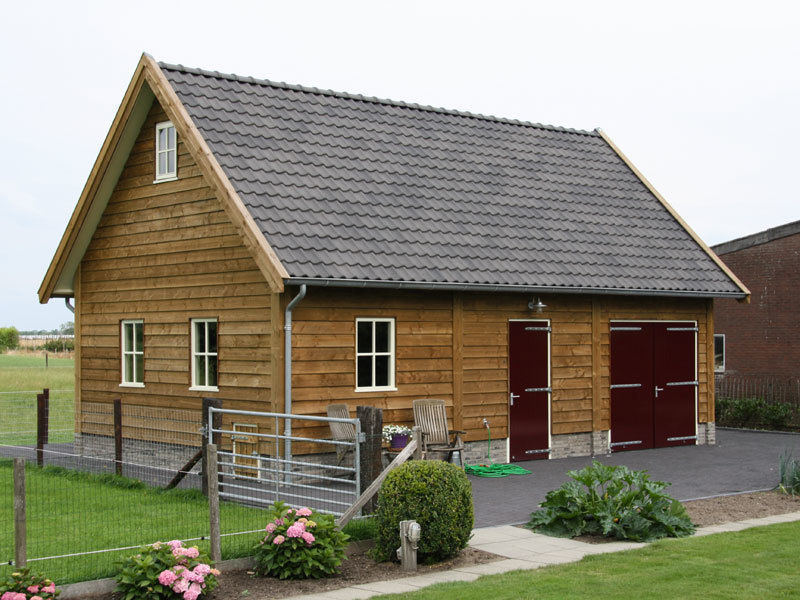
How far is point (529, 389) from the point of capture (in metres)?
17.9

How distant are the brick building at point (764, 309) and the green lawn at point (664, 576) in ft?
57.0

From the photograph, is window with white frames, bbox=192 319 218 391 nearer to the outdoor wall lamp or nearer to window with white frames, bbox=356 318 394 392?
window with white frames, bbox=356 318 394 392

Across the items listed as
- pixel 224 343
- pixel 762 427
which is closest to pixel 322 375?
pixel 224 343

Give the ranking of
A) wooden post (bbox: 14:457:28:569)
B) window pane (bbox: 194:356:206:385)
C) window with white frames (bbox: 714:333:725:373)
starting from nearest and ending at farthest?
wooden post (bbox: 14:457:28:569) < window pane (bbox: 194:356:206:385) < window with white frames (bbox: 714:333:725:373)

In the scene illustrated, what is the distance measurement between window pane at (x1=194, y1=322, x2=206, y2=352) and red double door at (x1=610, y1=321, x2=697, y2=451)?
7.51 m

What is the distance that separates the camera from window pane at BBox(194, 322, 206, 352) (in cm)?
1696

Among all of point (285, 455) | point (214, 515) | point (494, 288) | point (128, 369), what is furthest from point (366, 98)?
point (214, 515)

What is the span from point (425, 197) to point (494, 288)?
7.65 feet

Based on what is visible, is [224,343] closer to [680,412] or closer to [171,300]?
[171,300]

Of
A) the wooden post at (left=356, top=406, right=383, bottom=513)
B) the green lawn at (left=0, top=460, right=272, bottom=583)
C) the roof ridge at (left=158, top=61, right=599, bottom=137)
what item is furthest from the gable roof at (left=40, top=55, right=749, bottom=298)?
the wooden post at (left=356, top=406, right=383, bottom=513)

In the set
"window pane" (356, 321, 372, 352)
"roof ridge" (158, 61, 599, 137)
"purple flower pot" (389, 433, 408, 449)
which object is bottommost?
"purple flower pot" (389, 433, 408, 449)

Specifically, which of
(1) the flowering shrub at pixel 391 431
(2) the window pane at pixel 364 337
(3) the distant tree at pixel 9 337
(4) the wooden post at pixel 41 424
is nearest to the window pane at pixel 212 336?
(2) the window pane at pixel 364 337

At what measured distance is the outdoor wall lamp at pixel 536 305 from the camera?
17.7 metres

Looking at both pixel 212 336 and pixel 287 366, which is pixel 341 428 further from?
pixel 212 336
